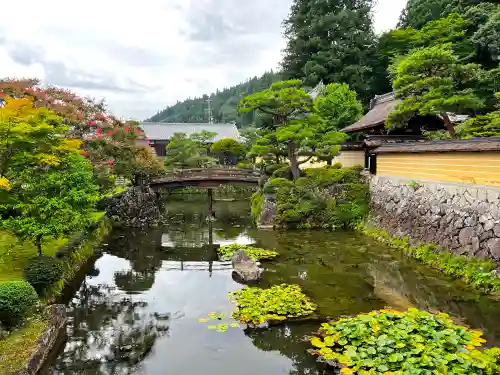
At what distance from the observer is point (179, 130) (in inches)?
2040

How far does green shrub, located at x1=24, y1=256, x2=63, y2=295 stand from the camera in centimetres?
1029

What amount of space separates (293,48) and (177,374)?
37001 millimetres

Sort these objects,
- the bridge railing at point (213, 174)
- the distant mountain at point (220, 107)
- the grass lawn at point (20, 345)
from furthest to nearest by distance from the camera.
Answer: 1. the distant mountain at point (220, 107)
2. the bridge railing at point (213, 174)
3. the grass lawn at point (20, 345)

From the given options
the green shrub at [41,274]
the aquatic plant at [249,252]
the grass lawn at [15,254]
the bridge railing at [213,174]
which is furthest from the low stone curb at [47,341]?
the bridge railing at [213,174]

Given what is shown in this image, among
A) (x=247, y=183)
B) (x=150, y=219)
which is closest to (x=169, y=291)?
(x=150, y=219)

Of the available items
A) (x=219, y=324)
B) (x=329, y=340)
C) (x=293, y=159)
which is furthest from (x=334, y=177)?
(x=329, y=340)

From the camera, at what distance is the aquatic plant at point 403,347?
6738 millimetres

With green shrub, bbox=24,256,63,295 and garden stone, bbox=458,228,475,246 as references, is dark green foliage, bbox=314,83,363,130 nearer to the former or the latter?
garden stone, bbox=458,228,475,246

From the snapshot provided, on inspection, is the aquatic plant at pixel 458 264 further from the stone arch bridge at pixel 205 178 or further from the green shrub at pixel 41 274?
Result: the stone arch bridge at pixel 205 178

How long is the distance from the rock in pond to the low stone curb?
542 cm

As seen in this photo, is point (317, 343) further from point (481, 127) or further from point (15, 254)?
point (481, 127)

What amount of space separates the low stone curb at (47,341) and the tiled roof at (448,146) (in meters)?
12.3

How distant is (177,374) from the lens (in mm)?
7746

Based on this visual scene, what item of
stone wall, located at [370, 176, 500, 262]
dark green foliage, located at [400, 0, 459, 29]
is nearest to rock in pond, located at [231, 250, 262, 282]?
stone wall, located at [370, 176, 500, 262]
